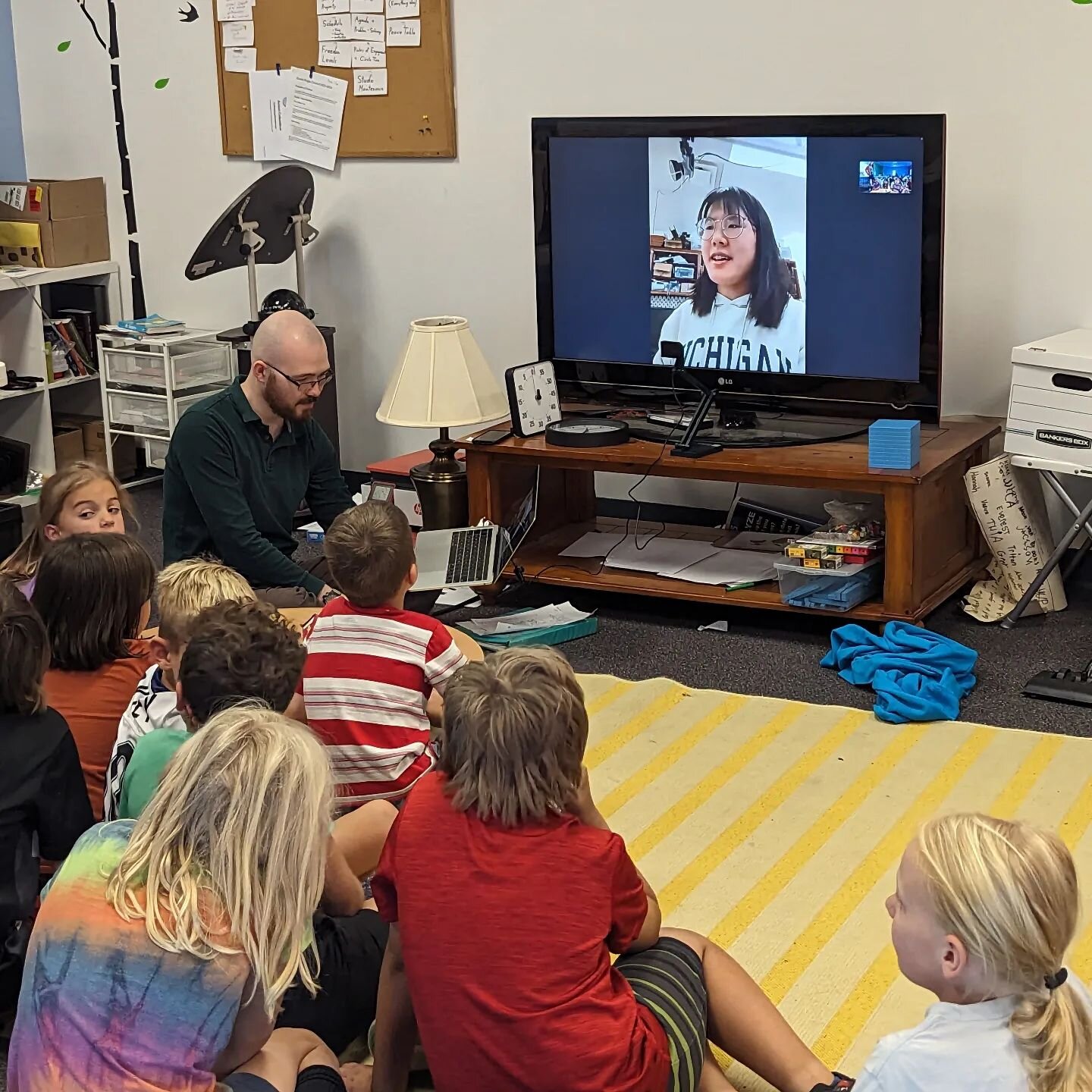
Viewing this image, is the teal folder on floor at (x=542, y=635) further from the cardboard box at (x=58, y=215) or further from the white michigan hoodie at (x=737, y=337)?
the cardboard box at (x=58, y=215)

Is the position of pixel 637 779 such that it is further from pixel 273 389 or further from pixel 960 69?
pixel 960 69

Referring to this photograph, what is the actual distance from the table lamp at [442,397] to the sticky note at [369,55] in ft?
3.45

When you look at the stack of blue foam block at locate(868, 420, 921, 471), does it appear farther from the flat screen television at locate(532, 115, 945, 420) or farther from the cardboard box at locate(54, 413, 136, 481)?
the cardboard box at locate(54, 413, 136, 481)

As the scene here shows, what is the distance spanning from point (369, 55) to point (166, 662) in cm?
303

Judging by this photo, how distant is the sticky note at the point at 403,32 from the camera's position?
4.75 meters

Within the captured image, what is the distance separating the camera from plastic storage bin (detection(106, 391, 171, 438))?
5.23 meters

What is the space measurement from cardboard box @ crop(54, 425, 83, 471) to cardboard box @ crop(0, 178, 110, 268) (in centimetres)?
59

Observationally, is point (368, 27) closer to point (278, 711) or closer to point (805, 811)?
point (805, 811)

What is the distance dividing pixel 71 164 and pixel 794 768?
378 centimetres

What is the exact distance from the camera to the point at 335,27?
4867mm

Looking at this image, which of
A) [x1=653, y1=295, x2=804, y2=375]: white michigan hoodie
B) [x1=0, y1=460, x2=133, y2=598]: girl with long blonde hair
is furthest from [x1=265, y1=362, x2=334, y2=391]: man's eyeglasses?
[x1=653, y1=295, x2=804, y2=375]: white michigan hoodie

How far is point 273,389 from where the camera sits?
11.4 feet

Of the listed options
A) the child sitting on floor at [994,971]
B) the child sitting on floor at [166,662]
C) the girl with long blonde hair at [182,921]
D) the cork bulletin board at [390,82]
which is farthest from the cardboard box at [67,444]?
the child sitting on floor at [994,971]

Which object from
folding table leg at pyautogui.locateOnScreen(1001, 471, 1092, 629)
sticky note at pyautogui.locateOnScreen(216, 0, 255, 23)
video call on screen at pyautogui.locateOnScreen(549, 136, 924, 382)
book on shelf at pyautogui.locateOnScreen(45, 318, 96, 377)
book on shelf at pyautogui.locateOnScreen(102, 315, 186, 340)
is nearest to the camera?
folding table leg at pyautogui.locateOnScreen(1001, 471, 1092, 629)
